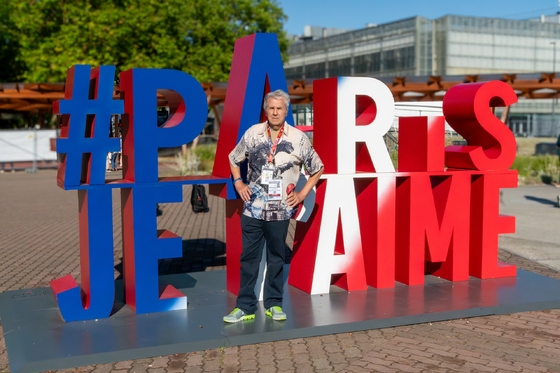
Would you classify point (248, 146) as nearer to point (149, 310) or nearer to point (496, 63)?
point (149, 310)

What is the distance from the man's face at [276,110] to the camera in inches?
220

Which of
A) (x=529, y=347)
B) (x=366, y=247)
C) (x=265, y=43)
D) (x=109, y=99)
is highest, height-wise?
(x=265, y=43)

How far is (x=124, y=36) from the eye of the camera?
33.9 metres

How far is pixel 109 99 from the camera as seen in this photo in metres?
5.91

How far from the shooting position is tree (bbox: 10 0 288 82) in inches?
1332

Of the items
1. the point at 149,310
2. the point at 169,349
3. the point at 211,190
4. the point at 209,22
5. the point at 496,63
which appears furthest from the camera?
the point at 496,63

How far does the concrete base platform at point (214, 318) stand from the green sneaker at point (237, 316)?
0.06m

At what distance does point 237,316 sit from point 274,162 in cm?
130

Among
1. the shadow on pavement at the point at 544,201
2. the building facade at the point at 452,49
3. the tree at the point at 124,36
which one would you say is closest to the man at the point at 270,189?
the shadow on pavement at the point at 544,201

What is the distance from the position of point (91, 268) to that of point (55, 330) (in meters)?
0.59

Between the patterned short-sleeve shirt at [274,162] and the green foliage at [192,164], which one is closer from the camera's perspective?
the patterned short-sleeve shirt at [274,162]

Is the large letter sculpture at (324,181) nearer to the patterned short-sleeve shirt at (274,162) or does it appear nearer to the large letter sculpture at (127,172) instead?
the large letter sculpture at (127,172)

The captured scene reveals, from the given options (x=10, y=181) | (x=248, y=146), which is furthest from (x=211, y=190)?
(x=10, y=181)

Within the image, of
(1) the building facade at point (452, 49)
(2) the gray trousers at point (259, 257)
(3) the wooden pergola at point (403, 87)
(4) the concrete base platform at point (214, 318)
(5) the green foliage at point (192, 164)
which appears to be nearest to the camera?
(4) the concrete base platform at point (214, 318)
